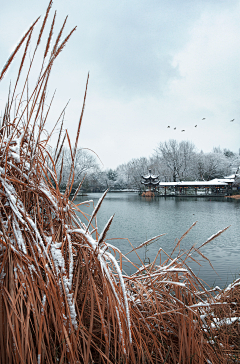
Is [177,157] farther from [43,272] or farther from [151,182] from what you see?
[43,272]

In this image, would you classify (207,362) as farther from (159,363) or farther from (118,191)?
(118,191)

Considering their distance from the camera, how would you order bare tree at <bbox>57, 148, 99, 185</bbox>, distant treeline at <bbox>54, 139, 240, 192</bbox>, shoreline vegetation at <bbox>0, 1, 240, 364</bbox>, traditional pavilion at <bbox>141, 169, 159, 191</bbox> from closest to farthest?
shoreline vegetation at <bbox>0, 1, 240, 364</bbox>
bare tree at <bbox>57, 148, 99, 185</bbox>
traditional pavilion at <bbox>141, 169, 159, 191</bbox>
distant treeline at <bbox>54, 139, 240, 192</bbox>

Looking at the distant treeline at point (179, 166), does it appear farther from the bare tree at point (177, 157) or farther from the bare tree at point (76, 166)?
the bare tree at point (76, 166)

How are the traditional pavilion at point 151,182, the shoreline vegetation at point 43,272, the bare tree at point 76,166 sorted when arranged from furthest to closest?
1. the traditional pavilion at point 151,182
2. the bare tree at point 76,166
3. the shoreline vegetation at point 43,272

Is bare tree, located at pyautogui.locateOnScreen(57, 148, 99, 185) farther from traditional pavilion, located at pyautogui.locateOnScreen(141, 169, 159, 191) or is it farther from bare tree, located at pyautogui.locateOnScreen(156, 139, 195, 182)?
bare tree, located at pyautogui.locateOnScreen(156, 139, 195, 182)

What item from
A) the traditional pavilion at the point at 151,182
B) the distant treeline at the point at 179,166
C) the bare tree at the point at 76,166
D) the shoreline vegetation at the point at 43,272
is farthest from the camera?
the distant treeline at the point at 179,166

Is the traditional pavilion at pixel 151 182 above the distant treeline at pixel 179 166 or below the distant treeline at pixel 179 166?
below

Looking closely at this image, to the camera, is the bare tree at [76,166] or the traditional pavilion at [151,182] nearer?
the bare tree at [76,166]

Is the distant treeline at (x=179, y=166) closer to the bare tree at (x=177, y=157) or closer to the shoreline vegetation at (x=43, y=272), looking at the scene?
the bare tree at (x=177, y=157)

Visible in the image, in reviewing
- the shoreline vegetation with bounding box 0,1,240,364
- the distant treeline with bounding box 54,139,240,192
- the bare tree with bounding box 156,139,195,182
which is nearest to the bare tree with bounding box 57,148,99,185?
the shoreline vegetation with bounding box 0,1,240,364

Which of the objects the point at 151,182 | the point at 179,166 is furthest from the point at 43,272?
the point at 179,166

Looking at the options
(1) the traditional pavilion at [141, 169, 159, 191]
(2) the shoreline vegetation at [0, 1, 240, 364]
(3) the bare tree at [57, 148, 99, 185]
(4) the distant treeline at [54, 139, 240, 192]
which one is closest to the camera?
(2) the shoreline vegetation at [0, 1, 240, 364]

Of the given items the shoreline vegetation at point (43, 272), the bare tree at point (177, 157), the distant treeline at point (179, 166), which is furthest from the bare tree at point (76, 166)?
the bare tree at point (177, 157)

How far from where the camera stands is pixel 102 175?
47844 millimetres
